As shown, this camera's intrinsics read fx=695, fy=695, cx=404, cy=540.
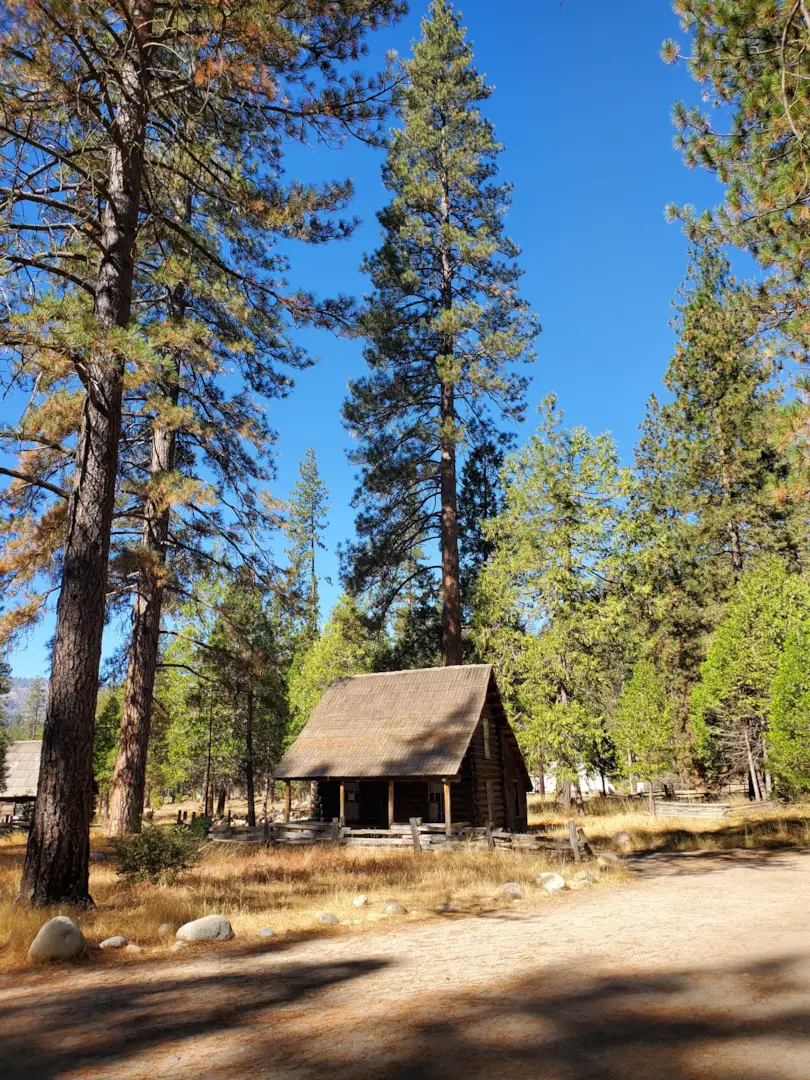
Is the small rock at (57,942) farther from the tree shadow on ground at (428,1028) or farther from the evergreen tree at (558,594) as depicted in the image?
the evergreen tree at (558,594)

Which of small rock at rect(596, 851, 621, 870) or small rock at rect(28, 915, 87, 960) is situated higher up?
small rock at rect(28, 915, 87, 960)

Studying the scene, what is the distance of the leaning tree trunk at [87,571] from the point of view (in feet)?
30.7

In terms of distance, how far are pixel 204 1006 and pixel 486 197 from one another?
31.1 meters

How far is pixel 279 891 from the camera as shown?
12.8 metres

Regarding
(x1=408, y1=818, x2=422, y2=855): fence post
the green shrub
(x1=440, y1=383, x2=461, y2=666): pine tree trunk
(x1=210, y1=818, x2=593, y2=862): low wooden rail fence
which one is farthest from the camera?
(x1=440, y1=383, x2=461, y2=666): pine tree trunk

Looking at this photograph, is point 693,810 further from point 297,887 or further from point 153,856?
point 153,856

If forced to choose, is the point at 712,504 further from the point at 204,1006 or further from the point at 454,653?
the point at 204,1006

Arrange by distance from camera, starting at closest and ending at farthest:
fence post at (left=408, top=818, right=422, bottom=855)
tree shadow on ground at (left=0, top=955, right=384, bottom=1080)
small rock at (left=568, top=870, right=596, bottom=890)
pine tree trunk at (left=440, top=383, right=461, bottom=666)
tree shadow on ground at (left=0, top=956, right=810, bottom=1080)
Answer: tree shadow on ground at (left=0, top=956, right=810, bottom=1080) < tree shadow on ground at (left=0, top=955, right=384, bottom=1080) < small rock at (left=568, top=870, right=596, bottom=890) < fence post at (left=408, top=818, right=422, bottom=855) < pine tree trunk at (left=440, top=383, right=461, bottom=666)

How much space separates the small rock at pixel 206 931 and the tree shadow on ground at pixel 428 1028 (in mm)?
1931

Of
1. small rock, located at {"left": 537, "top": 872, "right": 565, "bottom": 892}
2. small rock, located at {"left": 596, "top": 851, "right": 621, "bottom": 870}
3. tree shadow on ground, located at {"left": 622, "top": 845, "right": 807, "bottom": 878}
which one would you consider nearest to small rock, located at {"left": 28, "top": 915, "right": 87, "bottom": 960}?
small rock, located at {"left": 537, "top": 872, "right": 565, "bottom": 892}

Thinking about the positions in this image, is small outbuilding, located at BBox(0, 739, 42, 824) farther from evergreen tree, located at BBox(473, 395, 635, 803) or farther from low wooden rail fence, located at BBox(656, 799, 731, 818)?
low wooden rail fence, located at BBox(656, 799, 731, 818)

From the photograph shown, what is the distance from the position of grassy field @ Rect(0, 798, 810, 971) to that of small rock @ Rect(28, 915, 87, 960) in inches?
6.8

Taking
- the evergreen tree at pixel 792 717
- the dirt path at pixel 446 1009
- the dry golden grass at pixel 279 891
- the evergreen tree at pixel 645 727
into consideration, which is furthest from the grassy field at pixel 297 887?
the evergreen tree at pixel 645 727

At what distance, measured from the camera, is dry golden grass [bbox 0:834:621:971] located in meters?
8.84
